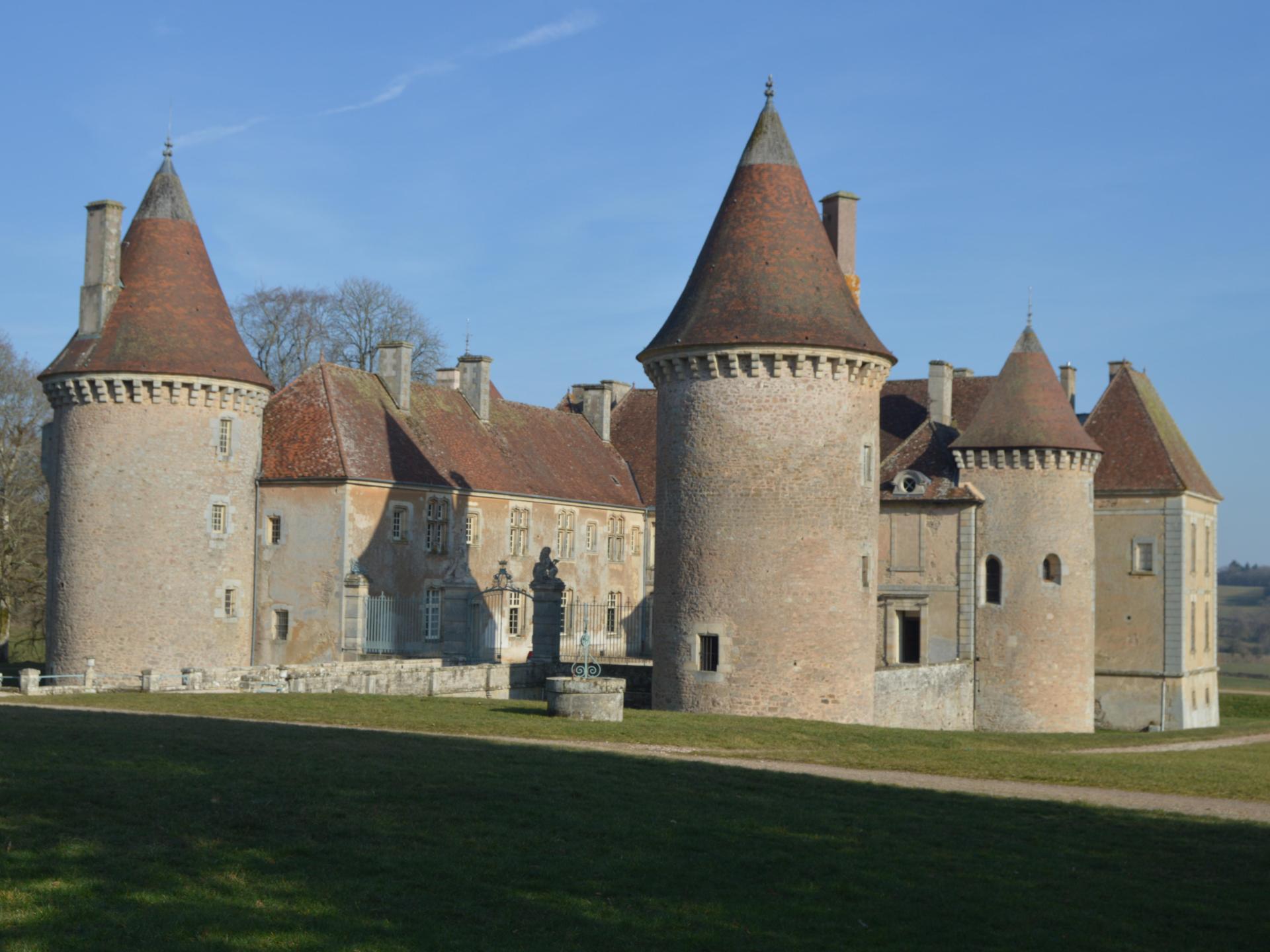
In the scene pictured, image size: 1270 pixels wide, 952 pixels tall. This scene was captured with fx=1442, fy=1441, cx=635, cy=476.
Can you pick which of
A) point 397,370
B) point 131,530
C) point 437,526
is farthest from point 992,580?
point 131,530

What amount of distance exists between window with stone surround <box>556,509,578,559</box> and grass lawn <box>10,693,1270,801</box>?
16.2 meters

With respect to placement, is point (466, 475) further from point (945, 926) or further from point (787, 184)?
point (945, 926)

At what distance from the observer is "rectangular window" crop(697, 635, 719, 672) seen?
23.7 m

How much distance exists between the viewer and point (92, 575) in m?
28.7

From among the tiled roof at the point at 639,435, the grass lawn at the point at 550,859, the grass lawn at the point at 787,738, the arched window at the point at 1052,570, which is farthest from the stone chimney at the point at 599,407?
the grass lawn at the point at 550,859

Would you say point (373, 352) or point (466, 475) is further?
point (373, 352)

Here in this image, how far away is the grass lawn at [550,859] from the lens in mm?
8500

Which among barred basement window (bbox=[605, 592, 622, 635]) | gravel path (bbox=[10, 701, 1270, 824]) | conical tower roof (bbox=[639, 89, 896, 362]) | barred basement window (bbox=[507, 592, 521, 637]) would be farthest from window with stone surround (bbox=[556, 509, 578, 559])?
gravel path (bbox=[10, 701, 1270, 824])

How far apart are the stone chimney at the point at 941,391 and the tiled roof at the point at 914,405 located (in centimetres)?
24

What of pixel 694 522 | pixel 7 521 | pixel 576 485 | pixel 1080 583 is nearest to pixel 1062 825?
pixel 694 522

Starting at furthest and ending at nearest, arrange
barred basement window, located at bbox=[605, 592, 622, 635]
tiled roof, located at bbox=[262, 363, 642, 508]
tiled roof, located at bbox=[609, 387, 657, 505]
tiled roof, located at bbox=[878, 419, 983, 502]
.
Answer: tiled roof, located at bbox=[609, 387, 657, 505]
barred basement window, located at bbox=[605, 592, 622, 635]
tiled roof, located at bbox=[878, 419, 983, 502]
tiled roof, located at bbox=[262, 363, 642, 508]

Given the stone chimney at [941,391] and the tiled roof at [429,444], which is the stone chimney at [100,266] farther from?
the stone chimney at [941,391]

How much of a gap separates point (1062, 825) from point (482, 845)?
5151 millimetres

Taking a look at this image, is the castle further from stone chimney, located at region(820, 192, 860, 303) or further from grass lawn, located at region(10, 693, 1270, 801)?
grass lawn, located at region(10, 693, 1270, 801)
